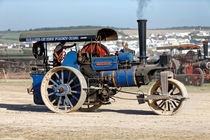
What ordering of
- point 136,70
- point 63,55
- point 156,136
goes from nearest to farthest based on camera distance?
1. point 156,136
2. point 136,70
3. point 63,55

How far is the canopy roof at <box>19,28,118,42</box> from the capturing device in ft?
36.0

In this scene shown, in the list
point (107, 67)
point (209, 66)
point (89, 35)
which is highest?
point (89, 35)

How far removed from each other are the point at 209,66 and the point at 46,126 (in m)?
17.7

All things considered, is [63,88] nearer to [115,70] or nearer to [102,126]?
[115,70]

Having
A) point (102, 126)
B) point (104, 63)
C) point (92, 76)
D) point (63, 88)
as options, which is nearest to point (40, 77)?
point (63, 88)

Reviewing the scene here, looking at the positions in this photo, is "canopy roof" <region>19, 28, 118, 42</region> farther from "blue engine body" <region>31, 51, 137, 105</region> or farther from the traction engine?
"blue engine body" <region>31, 51, 137, 105</region>

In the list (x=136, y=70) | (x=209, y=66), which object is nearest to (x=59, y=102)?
(x=136, y=70)

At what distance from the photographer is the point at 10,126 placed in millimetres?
8844

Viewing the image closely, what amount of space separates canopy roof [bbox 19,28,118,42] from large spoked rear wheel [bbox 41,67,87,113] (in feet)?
2.53

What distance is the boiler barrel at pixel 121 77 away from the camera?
10.7 metres

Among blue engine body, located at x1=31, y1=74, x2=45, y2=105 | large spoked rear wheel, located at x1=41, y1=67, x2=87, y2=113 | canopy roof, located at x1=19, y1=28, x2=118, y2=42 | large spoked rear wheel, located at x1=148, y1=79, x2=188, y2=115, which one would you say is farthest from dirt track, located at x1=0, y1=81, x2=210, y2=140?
canopy roof, located at x1=19, y1=28, x2=118, y2=42

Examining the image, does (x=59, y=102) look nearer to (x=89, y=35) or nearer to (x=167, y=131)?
(x=89, y=35)

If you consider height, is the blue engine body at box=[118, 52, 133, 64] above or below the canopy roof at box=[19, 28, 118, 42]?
below

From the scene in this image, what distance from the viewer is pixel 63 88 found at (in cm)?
1106
